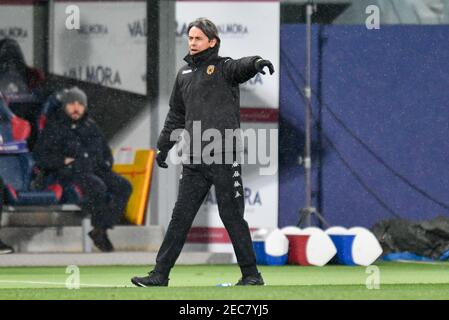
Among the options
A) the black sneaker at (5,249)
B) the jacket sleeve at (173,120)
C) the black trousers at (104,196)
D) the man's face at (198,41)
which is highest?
the man's face at (198,41)

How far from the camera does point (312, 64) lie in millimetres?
15195

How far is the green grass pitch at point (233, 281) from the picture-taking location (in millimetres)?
7848

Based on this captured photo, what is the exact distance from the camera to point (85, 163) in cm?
1407

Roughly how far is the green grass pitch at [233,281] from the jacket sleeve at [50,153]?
64.3 inches

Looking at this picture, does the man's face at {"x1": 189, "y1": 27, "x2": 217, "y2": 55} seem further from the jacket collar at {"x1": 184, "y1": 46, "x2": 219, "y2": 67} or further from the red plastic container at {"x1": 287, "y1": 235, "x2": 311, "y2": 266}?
the red plastic container at {"x1": 287, "y1": 235, "x2": 311, "y2": 266}

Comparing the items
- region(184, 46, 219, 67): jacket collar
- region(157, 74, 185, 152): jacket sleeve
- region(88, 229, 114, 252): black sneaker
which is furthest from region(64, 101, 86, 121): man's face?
region(184, 46, 219, 67): jacket collar

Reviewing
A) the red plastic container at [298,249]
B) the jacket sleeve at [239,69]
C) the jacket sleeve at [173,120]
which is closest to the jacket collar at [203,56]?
the jacket sleeve at [239,69]

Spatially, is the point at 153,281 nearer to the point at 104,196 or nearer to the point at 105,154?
the point at 104,196

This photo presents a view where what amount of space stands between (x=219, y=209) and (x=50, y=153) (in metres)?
5.73

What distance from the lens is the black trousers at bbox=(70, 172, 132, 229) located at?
546 inches

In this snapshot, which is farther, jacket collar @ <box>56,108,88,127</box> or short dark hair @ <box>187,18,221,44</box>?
jacket collar @ <box>56,108,88,127</box>

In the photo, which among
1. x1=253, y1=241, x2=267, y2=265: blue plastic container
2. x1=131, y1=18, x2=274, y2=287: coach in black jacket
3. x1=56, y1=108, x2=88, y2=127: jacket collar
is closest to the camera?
x1=131, y1=18, x2=274, y2=287: coach in black jacket

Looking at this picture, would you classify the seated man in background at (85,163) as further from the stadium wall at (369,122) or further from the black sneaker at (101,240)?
the stadium wall at (369,122)

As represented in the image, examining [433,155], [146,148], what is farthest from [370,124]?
[146,148]
